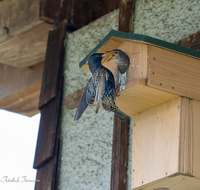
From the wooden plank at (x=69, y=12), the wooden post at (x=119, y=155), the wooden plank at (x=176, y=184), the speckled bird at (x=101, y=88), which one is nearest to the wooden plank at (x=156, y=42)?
the speckled bird at (x=101, y=88)

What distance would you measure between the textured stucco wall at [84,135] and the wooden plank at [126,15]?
5.9 inches

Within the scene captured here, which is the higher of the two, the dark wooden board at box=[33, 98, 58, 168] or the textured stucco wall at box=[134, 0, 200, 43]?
the textured stucco wall at box=[134, 0, 200, 43]

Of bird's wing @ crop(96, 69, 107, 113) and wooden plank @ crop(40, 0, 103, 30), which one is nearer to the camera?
bird's wing @ crop(96, 69, 107, 113)

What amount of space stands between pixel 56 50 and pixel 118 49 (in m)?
1.52

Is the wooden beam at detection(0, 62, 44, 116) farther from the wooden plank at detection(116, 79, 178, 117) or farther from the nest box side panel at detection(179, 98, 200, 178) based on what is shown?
the nest box side panel at detection(179, 98, 200, 178)

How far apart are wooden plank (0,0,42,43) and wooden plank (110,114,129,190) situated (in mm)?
1366

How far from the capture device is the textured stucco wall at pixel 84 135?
294cm

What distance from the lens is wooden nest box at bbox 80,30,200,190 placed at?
1.95 meters

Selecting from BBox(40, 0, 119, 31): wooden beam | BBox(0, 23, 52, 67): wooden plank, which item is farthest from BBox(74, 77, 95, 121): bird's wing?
BBox(0, 23, 52, 67): wooden plank

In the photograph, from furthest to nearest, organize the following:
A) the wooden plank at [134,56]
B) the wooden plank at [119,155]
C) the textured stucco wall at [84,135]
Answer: the textured stucco wall at [84,135] → the wooden plank at [119,155] → the wooden plank at [134,56]

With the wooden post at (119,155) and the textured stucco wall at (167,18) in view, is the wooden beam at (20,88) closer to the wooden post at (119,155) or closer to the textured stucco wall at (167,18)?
the textured stucco wall at (167,18)

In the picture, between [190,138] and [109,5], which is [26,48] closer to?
[109,5]

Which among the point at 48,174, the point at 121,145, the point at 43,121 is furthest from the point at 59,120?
the point at 121,145

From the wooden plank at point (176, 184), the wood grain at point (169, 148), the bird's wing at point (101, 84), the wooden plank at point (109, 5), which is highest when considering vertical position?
the wooden plank at point (109, 5)
